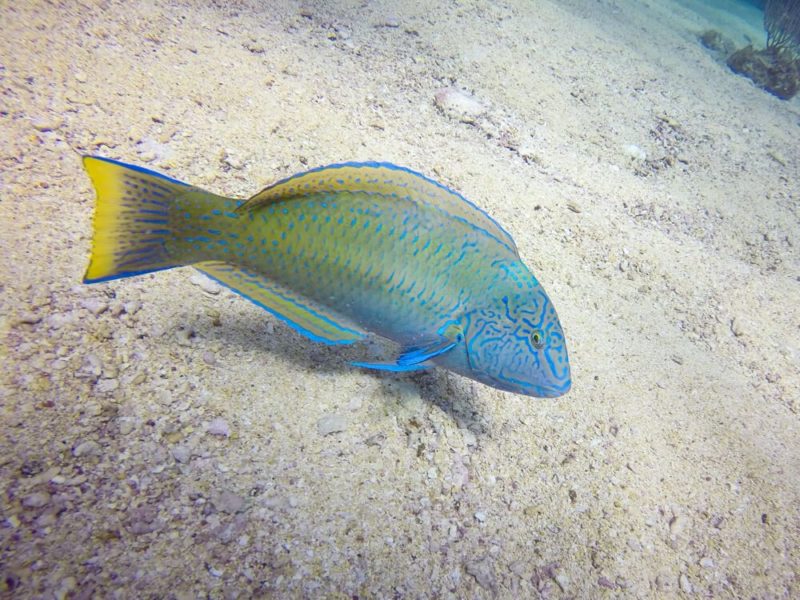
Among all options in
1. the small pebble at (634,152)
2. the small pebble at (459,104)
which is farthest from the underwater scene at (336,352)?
the small pebble at (634,152)

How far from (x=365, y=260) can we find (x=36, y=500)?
5.21 feet

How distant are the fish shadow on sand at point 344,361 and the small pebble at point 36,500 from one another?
0.95 m

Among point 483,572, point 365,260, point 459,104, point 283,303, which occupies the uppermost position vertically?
point 459,104

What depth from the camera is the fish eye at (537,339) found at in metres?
1.98

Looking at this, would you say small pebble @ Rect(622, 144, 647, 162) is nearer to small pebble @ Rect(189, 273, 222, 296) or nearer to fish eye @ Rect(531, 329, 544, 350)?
fish eye @ Rect(531, 329, 544, 350)

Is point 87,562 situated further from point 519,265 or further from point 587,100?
point 587,100

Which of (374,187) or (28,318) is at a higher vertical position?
(374,187)

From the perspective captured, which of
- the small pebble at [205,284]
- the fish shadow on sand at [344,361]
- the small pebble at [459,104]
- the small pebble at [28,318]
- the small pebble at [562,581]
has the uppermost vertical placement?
the small pebble at [459,104]

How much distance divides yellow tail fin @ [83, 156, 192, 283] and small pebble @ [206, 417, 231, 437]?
0.79 metres

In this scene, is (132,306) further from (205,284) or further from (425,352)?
(425,352)

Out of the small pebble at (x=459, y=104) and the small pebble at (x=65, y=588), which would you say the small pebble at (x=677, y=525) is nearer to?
the small pebble at (x=65, y=588)

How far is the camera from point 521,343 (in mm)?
1984

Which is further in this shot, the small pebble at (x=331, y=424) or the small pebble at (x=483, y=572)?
the small pebble at (x=331, y=424)

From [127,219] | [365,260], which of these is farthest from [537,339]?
[127,219]
